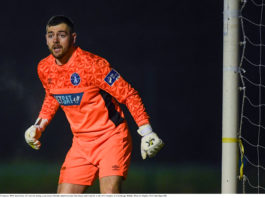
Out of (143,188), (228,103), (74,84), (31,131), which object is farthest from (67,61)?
(143,188)

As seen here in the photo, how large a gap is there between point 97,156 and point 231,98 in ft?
3.31

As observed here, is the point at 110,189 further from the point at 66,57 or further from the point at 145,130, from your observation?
the point at 66,57

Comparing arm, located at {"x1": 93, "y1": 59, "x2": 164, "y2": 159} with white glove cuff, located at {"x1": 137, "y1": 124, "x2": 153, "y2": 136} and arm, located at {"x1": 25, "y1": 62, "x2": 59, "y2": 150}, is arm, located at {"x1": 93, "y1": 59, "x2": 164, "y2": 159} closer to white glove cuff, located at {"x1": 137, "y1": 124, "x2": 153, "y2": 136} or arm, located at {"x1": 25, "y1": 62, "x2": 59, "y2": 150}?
white glove cuff, located at {"x1": 137, "y1": 124, "x2": 153, "y2": 136}

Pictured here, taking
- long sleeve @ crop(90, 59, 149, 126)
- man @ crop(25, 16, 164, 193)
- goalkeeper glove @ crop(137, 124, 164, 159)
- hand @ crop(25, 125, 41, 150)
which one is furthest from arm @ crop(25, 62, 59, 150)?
goalkeeper glove @ crop(137, 124, 164, 159)

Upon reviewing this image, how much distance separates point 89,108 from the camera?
408 centimetres

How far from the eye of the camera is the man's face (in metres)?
4.15

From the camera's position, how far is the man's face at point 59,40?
4.15 meters

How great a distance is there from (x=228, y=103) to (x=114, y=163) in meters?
0.90

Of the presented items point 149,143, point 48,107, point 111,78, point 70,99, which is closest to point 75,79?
point 70,99

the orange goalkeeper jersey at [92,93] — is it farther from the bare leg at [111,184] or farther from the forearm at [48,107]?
the bare leg at [111,184]

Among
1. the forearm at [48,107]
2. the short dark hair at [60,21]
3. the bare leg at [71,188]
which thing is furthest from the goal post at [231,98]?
the forearm at [48,107]

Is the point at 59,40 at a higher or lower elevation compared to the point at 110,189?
higher

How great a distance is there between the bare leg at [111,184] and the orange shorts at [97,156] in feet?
0.17

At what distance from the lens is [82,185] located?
161 inches
